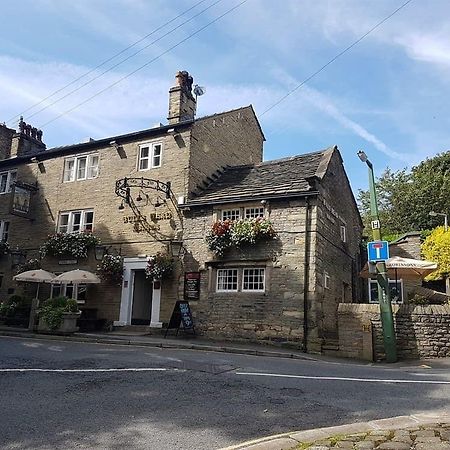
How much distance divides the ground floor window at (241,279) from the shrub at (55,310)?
5.51 meters

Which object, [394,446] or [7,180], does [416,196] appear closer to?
[7,180]

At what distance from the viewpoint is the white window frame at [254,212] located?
1764 centimetres

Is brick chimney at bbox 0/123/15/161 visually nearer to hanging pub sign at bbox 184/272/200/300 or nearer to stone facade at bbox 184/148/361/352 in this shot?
stone facade at bbox 184/148/361/352

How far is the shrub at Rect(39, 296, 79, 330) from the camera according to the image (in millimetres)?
16438

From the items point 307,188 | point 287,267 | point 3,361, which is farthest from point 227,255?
point 3,361

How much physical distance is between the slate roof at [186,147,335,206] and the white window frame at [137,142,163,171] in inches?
100

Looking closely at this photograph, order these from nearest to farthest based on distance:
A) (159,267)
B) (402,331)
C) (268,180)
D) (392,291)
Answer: (402,331)
(159,267)
(268,180)
(392,291)

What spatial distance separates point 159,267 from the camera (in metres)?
18.3

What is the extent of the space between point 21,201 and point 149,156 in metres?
7.34

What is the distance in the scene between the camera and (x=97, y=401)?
6.67 meters

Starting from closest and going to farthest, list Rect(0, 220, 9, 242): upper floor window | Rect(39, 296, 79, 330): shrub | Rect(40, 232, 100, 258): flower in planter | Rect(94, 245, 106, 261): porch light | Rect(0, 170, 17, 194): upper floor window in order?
Rect(39, 296, 79, 330): shrub
Rect(94, 245, 106, 261): porch light
Rect(40, 232, 100, 258): flower in planter
Rect(0, 220, 9, 242): upper floor window
Rect(0, 170, 17, 194): upper floor window

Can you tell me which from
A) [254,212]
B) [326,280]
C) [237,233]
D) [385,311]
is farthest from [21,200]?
[385,311]

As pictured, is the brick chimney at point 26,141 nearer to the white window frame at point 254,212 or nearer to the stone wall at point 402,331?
the white window frame at point 254,212

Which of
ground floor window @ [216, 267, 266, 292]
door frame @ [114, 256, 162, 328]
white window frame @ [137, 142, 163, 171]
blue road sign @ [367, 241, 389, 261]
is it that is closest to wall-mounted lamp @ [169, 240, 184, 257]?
door frame @ [114, 256, 162, 328]
